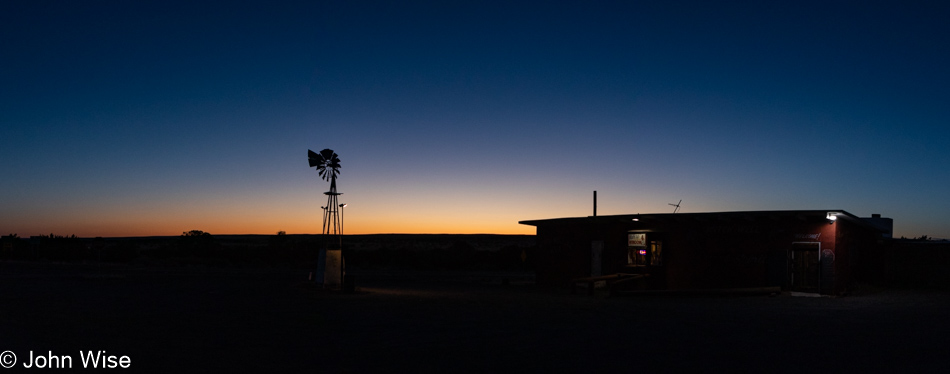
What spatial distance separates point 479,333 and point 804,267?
1580cm

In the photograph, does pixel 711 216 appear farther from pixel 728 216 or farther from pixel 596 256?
pixel 596 256

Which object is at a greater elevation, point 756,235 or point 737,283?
point 756,235

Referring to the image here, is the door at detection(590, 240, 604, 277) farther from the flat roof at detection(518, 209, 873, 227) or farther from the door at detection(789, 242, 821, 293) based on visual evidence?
the door at detection(789, 242, 821, 293)

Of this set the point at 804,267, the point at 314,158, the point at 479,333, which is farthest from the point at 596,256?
the point at 479,333

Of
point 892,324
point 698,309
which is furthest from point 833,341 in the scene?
point 698,309

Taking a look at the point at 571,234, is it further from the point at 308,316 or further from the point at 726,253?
the point at 308,316

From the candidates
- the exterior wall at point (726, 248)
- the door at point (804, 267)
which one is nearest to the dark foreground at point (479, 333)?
the door at point (804, 267)

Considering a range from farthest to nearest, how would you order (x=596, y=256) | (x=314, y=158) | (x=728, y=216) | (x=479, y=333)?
(x=596, y=256)
(x=314, y=158)
(x=728, y=216)
(x=479, y=333)

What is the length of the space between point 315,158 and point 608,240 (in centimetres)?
1128

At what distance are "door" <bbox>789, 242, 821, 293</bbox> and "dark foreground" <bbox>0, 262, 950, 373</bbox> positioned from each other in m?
2.01

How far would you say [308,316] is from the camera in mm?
15406

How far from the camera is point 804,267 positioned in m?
24.0

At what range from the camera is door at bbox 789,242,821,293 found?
2289 centimetres

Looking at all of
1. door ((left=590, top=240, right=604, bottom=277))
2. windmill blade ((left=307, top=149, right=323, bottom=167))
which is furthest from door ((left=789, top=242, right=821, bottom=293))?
windmill blade ((left=307, top=149, right=323, bottom=167))
